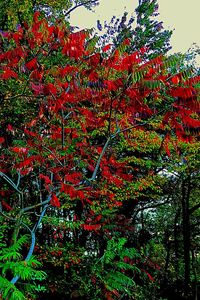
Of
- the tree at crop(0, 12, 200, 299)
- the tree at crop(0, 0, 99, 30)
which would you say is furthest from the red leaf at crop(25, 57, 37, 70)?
the tree at crop(0, 0, 99, 30)

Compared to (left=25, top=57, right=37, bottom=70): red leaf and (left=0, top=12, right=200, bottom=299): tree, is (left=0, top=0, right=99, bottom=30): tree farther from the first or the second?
(left=25, top=57, right=37, bottom=70): red leaf

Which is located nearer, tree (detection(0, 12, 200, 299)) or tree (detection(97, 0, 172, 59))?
tree (detection(0, 12, 200, 299))

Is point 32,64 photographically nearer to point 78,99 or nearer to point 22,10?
point 78,99

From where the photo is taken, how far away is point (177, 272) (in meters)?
15.6

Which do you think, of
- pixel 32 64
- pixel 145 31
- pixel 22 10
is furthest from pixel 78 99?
pixel 145 31

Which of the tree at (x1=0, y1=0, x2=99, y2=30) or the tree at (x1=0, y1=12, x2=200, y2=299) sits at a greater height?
the tree at (x1=0, y1=0, x2=99, y2=30)

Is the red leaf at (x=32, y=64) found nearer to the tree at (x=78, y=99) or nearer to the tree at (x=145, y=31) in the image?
the tree at (x=78, y=99)

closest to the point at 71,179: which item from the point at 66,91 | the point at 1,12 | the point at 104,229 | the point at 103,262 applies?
the point at 66,91

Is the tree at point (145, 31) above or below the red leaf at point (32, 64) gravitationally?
above

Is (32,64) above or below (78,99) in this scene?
above

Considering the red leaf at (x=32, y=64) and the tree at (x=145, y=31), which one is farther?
the tree at (x=145, y=31)

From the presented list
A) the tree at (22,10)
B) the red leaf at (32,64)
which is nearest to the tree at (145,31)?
the tree at (22,10)

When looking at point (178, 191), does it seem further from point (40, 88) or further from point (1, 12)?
point (40, 88)

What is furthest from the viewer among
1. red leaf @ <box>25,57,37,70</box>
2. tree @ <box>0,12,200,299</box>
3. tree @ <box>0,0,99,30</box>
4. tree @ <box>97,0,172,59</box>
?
tree @ <box>97,0,172,59</box>
